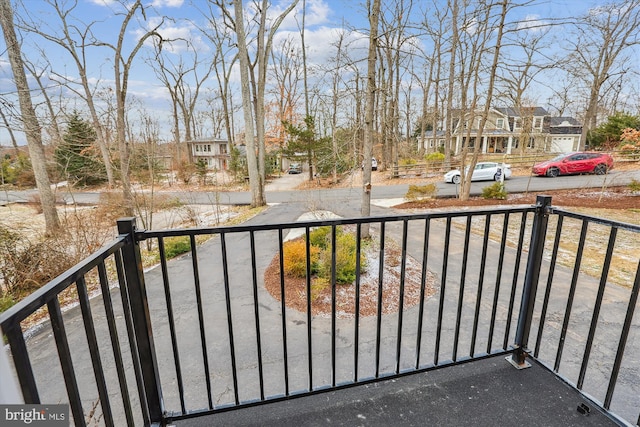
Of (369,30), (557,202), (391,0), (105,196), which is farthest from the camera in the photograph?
(557,202)

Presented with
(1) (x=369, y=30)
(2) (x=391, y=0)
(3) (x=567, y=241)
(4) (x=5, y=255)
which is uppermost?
(2) (x=391, y=0)

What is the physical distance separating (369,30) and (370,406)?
510cm

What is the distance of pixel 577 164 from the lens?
1367 centimetres

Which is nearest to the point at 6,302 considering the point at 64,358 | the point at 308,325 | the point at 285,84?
the point at 64,358

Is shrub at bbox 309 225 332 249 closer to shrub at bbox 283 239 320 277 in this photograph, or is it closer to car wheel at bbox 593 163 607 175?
shrub at bbox 283 239 320 277

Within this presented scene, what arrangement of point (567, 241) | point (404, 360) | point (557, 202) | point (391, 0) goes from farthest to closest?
1. point (557, 202)
2. point (567, 241)
3. point (391, 0)
4. point (404, 360)

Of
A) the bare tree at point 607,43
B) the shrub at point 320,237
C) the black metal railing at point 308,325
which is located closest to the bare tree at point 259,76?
the black metal railing at point 308,325

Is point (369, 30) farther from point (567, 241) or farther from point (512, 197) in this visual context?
point (512, 197)

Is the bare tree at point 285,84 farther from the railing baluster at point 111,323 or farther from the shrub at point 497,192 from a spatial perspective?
the railing baluster at point 111,323

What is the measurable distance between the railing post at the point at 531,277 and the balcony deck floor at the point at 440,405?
0.11 metres

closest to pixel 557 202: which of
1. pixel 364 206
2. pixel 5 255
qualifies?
pixel 364 206

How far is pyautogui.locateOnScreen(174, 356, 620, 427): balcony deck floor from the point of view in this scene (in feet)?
5.02

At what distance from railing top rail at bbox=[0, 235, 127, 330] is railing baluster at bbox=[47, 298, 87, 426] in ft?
0.13

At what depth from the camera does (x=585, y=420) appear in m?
1.50
